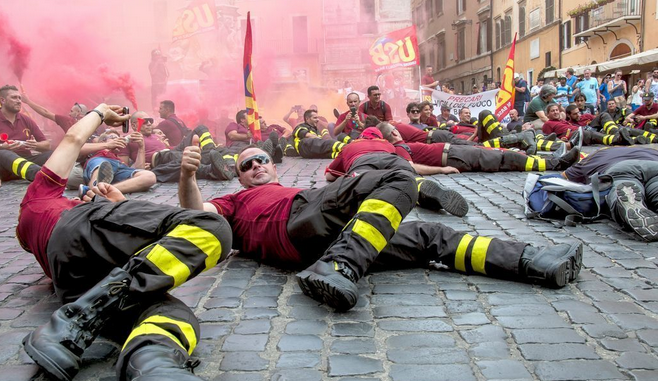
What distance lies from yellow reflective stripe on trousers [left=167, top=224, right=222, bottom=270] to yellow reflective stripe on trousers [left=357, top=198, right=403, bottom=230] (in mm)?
840

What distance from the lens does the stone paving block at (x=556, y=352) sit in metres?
2.39

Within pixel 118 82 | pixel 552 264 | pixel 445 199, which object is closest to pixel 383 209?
pixel 552 264

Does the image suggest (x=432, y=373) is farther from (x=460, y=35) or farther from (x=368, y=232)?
(x=460, y=35)

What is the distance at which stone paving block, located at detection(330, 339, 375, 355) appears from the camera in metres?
2.52

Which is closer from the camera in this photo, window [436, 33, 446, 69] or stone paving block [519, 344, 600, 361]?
stone paving block [519, 344, 600, 361]

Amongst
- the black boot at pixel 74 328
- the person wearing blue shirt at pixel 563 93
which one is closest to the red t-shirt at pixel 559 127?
the person wearing blue shirt at pixel 563 93

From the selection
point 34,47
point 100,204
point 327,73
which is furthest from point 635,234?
point 327,73

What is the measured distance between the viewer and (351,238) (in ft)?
10.1

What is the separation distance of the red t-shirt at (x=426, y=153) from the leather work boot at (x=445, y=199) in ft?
8.69

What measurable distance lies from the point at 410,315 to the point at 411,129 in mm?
6432

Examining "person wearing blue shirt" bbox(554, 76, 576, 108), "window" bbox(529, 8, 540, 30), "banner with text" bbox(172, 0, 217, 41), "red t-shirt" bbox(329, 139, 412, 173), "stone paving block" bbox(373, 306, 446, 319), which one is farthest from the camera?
"window" bbox(529, 8, 540, 30)

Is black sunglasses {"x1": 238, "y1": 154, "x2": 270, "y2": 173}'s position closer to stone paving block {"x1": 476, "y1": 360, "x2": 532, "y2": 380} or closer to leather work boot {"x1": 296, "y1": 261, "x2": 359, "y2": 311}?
leather work boot {"x1": 296, "y1": 261, "x2": 359, "y2": 311}

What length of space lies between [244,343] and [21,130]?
7.63 meters

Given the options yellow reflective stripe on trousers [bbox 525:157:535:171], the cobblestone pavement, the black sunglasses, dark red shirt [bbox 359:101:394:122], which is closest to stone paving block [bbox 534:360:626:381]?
the cobblestone pavement
